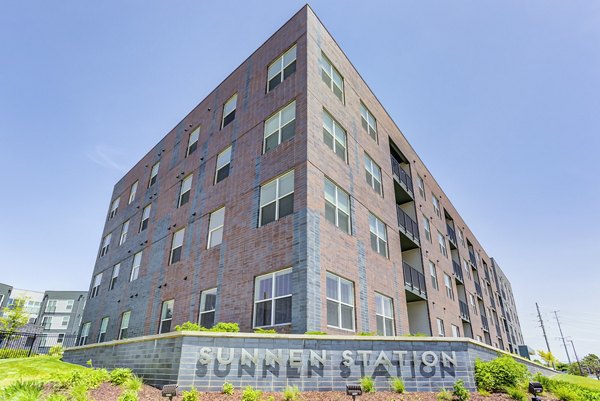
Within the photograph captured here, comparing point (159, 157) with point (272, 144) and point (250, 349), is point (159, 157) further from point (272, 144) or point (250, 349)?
point (250, 349)

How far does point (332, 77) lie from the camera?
19109mm

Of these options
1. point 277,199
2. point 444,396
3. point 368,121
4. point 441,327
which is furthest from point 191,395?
point 441,327

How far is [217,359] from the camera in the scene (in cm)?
918

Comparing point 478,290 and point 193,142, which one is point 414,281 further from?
point 478,290

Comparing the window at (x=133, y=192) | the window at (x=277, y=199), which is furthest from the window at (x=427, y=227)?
the window at (x=133, y=192)

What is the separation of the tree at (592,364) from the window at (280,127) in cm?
10465

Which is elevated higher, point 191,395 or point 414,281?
point 414,281

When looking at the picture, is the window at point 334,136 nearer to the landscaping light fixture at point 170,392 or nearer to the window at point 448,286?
the landscaping light fixture at point 170,392

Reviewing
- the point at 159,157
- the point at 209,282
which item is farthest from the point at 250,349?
the point at 159,157

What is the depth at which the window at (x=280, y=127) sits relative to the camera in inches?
650

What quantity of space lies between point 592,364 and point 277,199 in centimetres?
11080

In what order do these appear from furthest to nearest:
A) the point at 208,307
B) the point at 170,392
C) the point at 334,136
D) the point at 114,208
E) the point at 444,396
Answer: the point at 114,208
the point at 334,136
the point at 208,307
the point at 444,396
the point at 170,392

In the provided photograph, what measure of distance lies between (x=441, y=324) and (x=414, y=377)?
1591cm

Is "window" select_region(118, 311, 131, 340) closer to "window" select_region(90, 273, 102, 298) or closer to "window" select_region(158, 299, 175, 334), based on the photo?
"window" select_region(158, 299, 175, 334)
